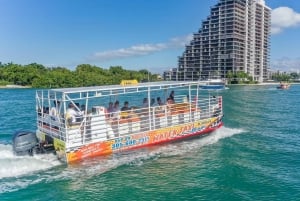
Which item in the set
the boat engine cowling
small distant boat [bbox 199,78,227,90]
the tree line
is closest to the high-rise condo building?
the tree line

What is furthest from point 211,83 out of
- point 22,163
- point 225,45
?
point 225,45

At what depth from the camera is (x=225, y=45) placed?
182m

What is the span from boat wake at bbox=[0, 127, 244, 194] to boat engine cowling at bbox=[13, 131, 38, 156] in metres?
0.29

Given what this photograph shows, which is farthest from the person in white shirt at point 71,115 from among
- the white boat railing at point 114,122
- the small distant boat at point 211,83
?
the small distant boat at point 211,83

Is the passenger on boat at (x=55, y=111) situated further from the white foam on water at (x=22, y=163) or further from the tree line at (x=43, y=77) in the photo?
the tree line at (x=43, y=77)

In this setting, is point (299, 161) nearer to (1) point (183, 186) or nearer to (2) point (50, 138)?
(1) point (183, 186)

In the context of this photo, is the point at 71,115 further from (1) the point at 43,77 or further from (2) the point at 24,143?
(1) the point at 43,77

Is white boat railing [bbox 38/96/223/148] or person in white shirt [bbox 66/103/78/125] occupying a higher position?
person in white shirt [bbox 66/103/78/125]

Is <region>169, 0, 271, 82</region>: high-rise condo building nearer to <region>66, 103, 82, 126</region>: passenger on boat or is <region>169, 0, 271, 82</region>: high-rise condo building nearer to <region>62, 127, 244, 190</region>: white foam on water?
<region>62, 127, 244, 190</region>: white foam on water

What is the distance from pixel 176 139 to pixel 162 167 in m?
4.98

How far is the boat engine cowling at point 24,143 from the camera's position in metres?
16.0

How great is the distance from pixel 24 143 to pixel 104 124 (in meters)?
3.99

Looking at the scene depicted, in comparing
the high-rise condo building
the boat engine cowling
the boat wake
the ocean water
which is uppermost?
the high-rise condo building

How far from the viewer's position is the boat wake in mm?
13524
